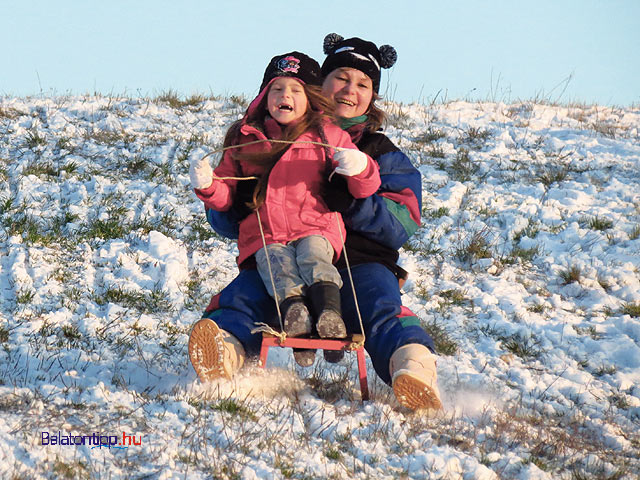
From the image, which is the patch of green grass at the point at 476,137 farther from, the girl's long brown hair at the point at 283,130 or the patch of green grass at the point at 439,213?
the girl's long brown hair at the point at 283,130

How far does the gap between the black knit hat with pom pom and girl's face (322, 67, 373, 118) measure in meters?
0.05

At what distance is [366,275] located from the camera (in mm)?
3568

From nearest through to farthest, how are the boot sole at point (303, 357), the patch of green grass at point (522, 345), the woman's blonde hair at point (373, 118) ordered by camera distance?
the boot sole at point (303, 357) → the woman's blonde hair at point (373, 118) → the patch of green grass at point (522, 345)

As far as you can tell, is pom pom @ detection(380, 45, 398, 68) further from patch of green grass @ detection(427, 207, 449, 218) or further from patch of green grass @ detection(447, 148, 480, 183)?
patch of green grass @ detection(447, 148, 480, 183)

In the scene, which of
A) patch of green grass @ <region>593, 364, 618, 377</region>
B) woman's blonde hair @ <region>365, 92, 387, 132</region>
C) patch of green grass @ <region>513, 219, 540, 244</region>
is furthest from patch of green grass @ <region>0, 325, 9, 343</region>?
patch of green grass @ <region>513, 219, 540, 244</region>

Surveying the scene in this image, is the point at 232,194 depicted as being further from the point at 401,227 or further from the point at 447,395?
the point at 447,395

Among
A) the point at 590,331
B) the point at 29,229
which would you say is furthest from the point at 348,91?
the point at 29,229

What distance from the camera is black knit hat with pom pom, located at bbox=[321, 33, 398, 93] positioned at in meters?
4.09

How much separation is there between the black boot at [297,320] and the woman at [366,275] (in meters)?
0.27

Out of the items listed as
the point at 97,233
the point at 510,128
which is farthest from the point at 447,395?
the point at 510,128

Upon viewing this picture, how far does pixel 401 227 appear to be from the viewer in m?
3.67

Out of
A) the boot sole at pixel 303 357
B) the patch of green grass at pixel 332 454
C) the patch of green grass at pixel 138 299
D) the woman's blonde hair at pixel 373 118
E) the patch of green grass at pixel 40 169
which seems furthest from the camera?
the patch of green grass at pixel 40 169

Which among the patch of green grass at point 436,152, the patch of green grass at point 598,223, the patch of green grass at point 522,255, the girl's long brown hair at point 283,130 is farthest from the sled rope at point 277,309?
the patch of green grass at point 436,152

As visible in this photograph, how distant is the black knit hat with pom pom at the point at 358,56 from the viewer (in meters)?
4.09
